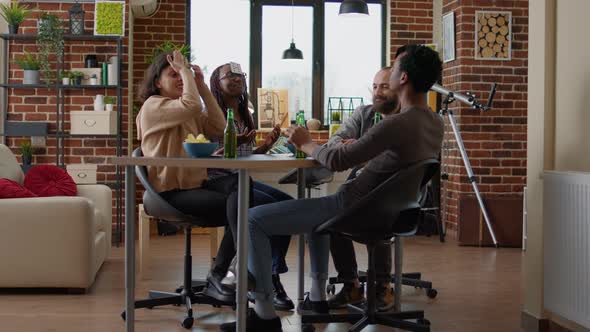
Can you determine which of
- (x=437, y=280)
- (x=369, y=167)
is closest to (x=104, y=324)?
(x=369, y=167)

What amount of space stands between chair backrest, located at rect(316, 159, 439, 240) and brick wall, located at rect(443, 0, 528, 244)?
13.0 feet

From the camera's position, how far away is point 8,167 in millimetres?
5281

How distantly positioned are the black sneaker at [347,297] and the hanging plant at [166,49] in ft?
13.4

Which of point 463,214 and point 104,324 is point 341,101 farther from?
point 104,324

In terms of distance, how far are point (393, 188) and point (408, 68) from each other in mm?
535

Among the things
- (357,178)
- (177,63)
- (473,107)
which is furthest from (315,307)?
(473,107)

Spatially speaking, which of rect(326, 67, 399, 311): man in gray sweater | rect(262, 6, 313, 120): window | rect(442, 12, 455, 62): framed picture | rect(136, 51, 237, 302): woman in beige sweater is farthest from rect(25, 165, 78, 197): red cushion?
rect(442, 12, 455, 62): framed picture

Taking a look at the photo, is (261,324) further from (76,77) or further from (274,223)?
(76,77)

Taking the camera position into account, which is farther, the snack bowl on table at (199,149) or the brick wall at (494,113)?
the brick wall at (494,113)

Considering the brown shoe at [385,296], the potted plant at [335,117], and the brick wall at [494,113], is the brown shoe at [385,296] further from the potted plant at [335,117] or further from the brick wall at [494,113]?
the potted plant at [335,117]

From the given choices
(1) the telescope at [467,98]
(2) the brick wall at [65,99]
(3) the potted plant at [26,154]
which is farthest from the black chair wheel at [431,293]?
(3) the potted plant at [26,154]

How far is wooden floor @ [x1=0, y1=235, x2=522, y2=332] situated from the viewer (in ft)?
12.8

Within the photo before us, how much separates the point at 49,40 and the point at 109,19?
519 mm

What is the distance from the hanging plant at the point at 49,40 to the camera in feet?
22.6
